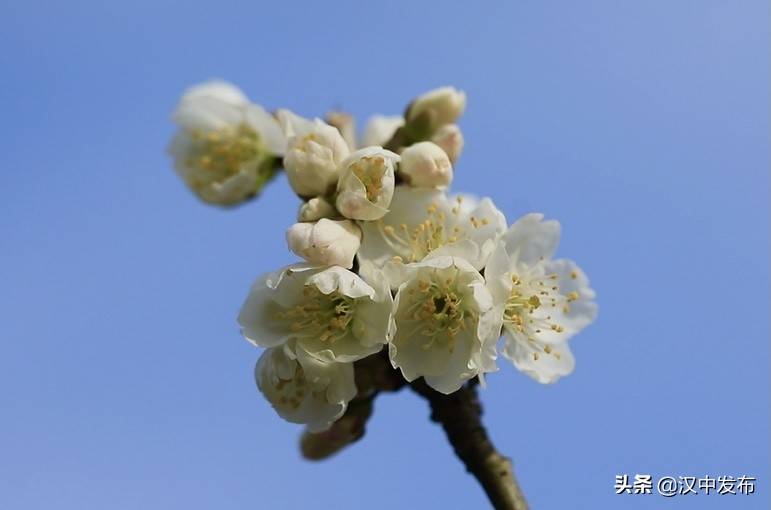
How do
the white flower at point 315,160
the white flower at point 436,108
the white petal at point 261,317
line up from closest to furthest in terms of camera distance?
the white petal at point 261,317 < the white flower at point 315,160 < the white flower at point 436,108

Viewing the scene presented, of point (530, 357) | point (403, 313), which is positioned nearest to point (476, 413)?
point (530, 357)

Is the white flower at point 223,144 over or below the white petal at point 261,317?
over

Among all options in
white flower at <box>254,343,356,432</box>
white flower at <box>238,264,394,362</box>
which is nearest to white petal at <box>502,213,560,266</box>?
white flower at <box>238,264,394,362</box>

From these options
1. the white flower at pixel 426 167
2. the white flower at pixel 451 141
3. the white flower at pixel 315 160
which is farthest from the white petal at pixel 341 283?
the white flower at pixel 451 141

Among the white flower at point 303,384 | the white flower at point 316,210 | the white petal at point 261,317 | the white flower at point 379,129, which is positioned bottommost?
the white flower at point 303,384

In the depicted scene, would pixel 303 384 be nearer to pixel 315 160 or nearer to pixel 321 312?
pixel 321 312

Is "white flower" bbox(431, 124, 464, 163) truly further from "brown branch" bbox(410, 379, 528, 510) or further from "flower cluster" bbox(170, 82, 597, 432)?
"brown branch" bbox(410, 379, 528, 510)

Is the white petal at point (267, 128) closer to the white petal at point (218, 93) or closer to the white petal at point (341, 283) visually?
the white petal at point (218, 93)
